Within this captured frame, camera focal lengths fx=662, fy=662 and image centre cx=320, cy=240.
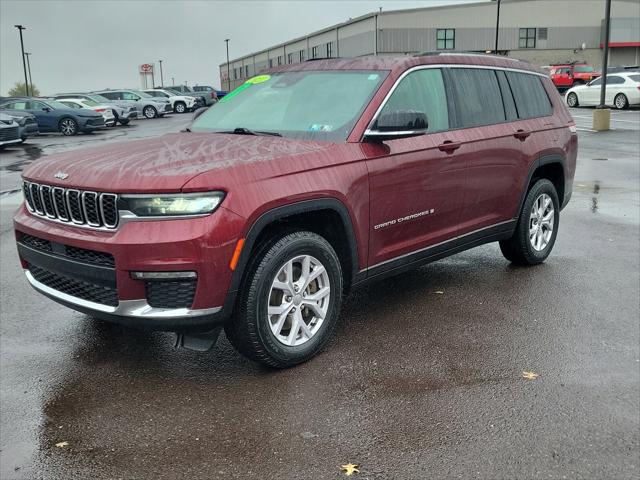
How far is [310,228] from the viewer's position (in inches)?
165

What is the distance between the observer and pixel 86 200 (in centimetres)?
362

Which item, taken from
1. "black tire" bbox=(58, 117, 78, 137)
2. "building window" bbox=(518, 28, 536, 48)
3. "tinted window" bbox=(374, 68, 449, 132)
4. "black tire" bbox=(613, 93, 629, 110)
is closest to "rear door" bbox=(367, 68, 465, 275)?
"tinted window" bbox=(374, 68, 449, 132)

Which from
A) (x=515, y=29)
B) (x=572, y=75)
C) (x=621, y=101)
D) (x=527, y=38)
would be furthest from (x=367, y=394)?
→ (x=527, y=38)

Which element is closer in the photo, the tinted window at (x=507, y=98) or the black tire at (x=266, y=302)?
the black tire at (x=266, y=302)

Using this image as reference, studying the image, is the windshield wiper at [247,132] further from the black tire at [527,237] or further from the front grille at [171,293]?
the black tire at [527,237]

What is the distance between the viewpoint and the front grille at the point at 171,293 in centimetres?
350

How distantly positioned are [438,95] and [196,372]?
106 inches

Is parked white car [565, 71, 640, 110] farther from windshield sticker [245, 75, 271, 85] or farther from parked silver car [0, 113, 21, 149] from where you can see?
windshield sticker [245, 75, 271, 85]

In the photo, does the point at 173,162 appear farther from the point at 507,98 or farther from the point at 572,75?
the point at 572,75

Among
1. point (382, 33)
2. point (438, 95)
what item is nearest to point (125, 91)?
point (382, 33)

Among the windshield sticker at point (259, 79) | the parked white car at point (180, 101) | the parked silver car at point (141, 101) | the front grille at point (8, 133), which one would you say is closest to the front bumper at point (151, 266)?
the windshield sticker at point (259, 79)

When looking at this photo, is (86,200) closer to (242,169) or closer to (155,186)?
(155,186)

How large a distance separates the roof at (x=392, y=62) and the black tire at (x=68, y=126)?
24.3 metres

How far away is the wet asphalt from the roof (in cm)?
185
